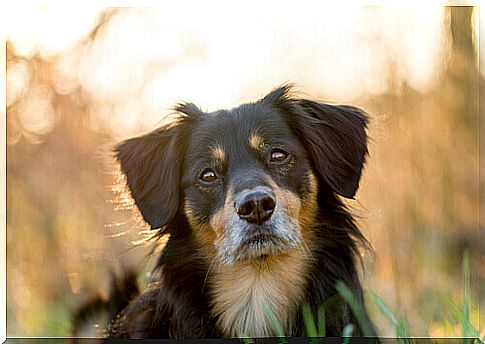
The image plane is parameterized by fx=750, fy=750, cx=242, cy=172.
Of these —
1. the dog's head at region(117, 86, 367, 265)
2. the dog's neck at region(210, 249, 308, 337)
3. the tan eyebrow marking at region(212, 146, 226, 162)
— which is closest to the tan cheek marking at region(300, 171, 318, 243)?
the dog's head at region(117, 86, 367, 265)

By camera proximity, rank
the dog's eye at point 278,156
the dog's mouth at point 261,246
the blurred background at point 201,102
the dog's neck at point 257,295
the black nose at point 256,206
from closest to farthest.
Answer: the black nose at point 256,206
the dog's mouth at point 261,246
the dog's eye at point 278,156
the dog's neck at point 257,295
the blurred background at point 201,102

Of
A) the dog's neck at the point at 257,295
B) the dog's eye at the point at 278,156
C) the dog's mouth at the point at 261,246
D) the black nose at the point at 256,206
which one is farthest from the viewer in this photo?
the dog's neck at the point at 257,295

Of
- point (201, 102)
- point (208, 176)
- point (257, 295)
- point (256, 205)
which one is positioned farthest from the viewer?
point (201, 102)

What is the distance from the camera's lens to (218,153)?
9.23ft

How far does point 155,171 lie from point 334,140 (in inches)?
27.5

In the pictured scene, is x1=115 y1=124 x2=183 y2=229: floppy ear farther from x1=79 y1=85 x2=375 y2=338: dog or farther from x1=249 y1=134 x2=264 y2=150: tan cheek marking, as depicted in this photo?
x1=249 y1=134 x2=264 y2=150: tan cheek marking

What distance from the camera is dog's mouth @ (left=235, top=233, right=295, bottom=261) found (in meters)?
2.66

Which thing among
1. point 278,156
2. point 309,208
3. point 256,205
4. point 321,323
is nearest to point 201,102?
point 278,156

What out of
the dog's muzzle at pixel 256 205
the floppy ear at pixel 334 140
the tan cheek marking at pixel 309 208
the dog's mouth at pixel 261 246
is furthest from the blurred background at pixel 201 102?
the dog's muzzle at pixel 256 205

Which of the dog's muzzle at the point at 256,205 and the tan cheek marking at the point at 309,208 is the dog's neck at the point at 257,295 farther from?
the dog's muzzle at the point at 256,205

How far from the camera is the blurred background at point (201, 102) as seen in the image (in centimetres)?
334

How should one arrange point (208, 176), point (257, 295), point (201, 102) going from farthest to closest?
point (201, 102)
point (257, 295)
point (208, 176)

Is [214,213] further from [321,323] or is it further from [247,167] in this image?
[321,323]

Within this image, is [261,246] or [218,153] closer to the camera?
[261,246]
